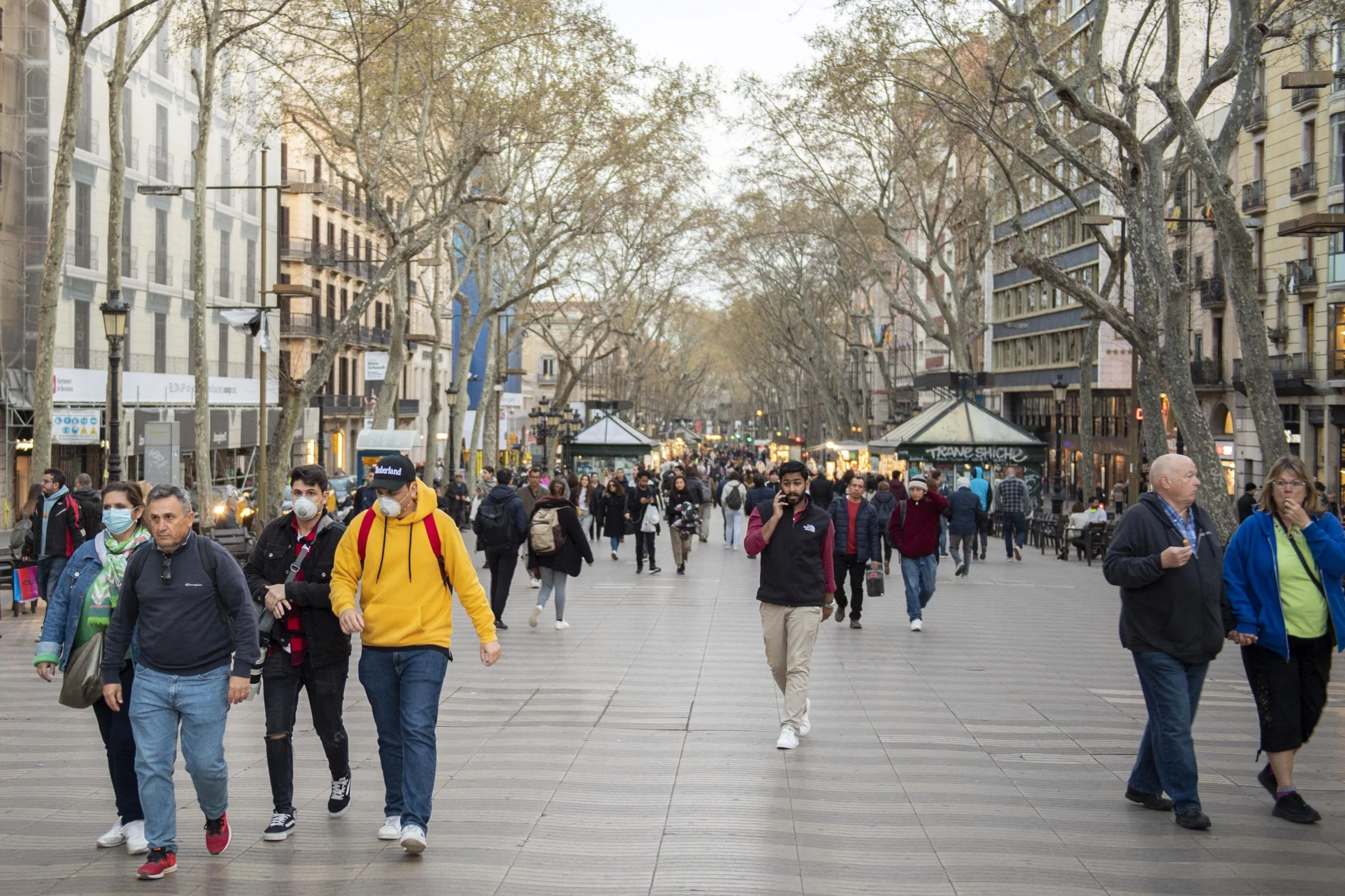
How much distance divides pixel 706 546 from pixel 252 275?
20537 millimetres

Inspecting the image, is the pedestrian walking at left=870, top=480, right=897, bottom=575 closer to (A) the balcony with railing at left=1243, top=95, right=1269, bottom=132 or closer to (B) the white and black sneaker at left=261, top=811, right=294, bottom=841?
(B) the white and black sneaker at left=261, top=811, right=294, bottom=841

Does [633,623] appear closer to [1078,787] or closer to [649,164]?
[1078,787]

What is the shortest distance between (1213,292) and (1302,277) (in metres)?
6.73

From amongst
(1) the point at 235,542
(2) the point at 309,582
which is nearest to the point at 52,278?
(1) the point at 235,542

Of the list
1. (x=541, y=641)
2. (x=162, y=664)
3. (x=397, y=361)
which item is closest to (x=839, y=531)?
(x=541, y=641)

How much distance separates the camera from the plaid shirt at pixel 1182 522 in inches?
276

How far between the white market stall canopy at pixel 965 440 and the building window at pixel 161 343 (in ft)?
60.4

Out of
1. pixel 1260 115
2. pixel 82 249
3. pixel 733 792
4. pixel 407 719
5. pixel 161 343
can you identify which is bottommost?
pixel 733 792

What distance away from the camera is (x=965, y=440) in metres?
30.3

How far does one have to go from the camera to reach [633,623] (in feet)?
51.7

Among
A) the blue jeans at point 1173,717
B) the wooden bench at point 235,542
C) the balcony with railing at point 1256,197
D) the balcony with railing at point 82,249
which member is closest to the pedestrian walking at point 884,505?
the wooden bench at point 235,542

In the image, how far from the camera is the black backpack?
15.1 metres

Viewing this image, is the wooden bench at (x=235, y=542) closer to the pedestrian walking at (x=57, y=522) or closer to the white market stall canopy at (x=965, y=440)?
the pedestrian walking at (x=57, y=522)

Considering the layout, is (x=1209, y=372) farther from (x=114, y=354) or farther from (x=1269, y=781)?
(x=1269, y=781)
